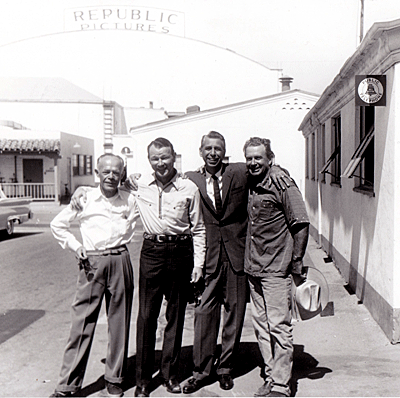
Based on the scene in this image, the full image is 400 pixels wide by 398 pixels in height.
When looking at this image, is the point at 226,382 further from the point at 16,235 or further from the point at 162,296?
the point at 16,235

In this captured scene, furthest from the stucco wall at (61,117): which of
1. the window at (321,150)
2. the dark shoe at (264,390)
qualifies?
the dark shoe at (264,390)

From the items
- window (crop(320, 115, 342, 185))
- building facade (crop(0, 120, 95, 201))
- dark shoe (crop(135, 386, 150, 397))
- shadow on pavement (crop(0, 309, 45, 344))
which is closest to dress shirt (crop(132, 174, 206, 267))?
dark shoe (crop(135, 386, 150, 397))

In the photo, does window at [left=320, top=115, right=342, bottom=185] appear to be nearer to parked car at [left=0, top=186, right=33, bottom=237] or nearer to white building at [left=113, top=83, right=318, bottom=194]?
parked car at [left=0, top=186, right=33, bottom=237]

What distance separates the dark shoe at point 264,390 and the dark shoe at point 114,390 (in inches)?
40.2

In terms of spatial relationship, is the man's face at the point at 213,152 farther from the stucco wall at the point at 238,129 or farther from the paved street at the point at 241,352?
the stucco wall at the point at 238,129

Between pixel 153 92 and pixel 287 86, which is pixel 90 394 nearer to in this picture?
pixel 287 86

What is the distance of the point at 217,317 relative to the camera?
4.43m

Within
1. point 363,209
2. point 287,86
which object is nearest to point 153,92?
point 287,86

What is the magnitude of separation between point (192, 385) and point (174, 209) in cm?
138

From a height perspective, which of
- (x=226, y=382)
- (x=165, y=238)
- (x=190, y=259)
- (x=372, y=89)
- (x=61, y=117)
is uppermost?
(x=61, y=117)

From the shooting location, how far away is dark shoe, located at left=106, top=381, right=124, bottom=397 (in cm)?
412

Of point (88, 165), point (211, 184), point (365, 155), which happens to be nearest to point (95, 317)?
point (211, 184)

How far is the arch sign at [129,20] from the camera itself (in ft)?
129

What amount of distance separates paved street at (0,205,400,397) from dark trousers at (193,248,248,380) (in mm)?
207
